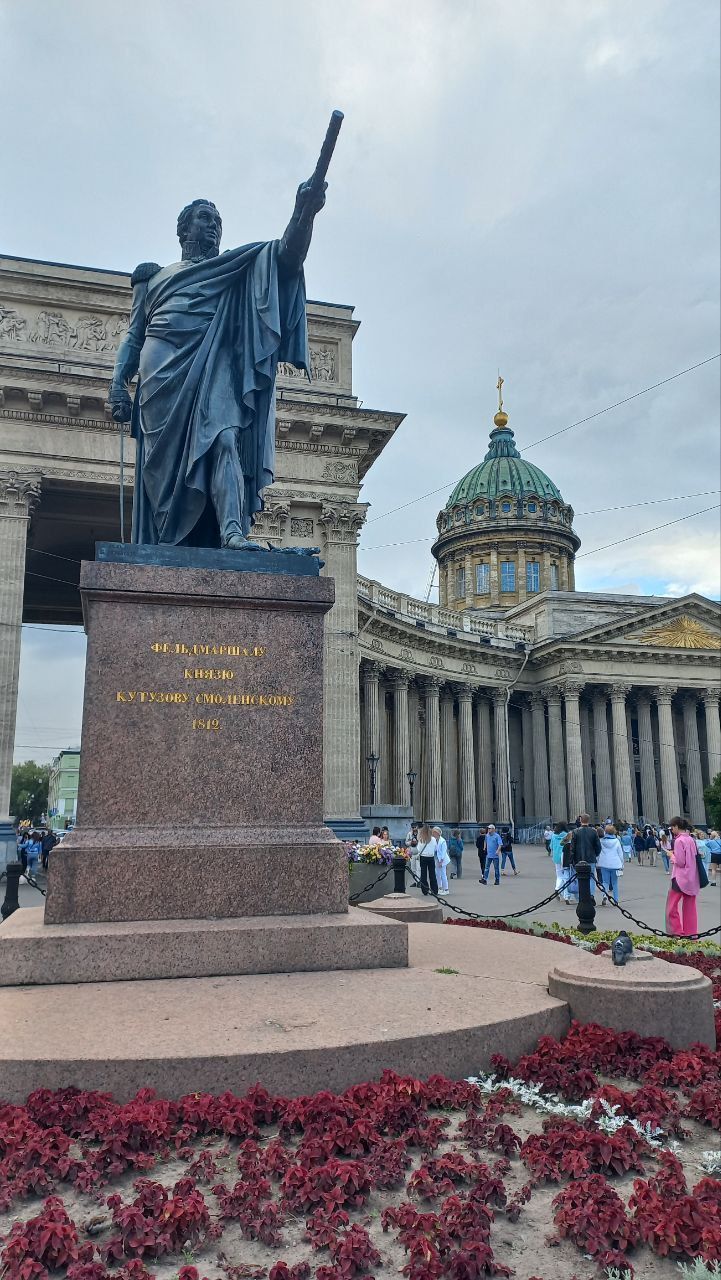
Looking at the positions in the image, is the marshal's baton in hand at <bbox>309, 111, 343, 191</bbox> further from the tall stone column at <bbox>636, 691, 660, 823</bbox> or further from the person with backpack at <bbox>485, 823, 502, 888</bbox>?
the tall stone column at <bbox>636, 691, 660, 823</bbox>

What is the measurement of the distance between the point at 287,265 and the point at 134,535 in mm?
2711

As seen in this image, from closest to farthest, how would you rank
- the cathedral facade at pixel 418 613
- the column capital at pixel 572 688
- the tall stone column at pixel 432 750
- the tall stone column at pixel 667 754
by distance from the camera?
the cathedral facade at pixel 418 613, the tall stone column at pixel 432 750, the column capital at pixel 572 688, the tall stone column at pixel 667 754

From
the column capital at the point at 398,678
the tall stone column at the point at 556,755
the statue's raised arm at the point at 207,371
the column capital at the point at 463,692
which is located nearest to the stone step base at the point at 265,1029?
the statue's raised arm at the point at 207,371

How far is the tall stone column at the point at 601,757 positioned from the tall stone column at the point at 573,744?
1.91 meters

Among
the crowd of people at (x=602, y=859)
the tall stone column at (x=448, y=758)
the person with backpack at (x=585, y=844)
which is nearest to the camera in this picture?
the crowd of people at (x=602, y=859)

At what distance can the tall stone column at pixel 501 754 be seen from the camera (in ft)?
207

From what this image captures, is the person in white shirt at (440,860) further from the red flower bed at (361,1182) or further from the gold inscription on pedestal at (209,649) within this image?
the red flower bed at (361,1182)

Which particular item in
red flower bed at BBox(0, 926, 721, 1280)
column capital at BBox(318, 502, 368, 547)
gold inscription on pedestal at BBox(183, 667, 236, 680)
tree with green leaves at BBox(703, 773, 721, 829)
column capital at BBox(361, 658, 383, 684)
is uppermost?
column capital at BBox(318, 502, 368, 547)

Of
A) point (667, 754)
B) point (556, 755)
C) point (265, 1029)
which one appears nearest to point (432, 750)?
point (556, 755)

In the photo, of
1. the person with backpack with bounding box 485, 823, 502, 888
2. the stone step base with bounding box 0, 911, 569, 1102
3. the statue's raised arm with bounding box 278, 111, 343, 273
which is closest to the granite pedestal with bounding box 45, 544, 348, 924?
the stone step base with bounding box 0, 911, 569, 1102

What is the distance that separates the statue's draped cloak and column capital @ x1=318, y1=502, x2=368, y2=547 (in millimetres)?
22785

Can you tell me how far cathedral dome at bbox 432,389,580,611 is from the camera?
8431cm

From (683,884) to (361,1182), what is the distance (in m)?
9.31

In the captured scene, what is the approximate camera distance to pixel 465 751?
202 feet
